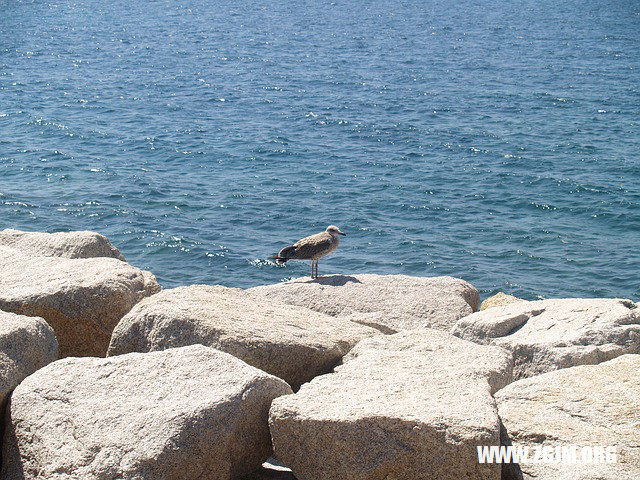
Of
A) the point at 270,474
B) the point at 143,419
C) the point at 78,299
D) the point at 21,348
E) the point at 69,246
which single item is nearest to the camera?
Answer: the point at 143,419

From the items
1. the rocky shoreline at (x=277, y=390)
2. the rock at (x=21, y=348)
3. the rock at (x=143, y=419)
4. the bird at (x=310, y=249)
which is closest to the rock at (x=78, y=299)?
the rocky shoreline at (x=277, y=390)

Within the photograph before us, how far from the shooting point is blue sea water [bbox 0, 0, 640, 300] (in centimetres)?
2289

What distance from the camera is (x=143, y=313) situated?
331 inches

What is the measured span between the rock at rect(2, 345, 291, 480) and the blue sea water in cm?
1385

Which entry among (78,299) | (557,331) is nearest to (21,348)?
(78,299)

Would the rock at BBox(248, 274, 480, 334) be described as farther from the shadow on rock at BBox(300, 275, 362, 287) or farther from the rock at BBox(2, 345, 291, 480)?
the rock at BBox(2, 345, 291, 480)

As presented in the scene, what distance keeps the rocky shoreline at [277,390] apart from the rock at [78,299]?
0.02 m

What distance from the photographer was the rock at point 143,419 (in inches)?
245

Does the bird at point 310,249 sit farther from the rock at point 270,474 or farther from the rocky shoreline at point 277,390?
the rock at point 270,474

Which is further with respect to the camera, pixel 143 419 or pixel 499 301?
pixel 499 301

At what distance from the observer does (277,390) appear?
688 centimetres

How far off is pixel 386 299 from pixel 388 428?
6.00 m

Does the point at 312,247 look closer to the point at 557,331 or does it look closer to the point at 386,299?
the point at 386,299

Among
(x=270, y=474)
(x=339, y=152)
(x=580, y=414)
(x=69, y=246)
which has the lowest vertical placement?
(x=339, y=152)
